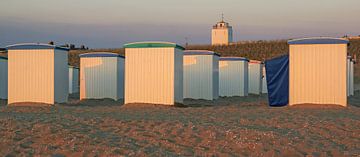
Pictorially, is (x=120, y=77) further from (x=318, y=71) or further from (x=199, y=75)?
(x=318, y=71)

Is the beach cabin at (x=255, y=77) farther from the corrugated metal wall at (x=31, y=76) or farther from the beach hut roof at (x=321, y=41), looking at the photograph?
the corrugated metal wall at (x=31, y=76)

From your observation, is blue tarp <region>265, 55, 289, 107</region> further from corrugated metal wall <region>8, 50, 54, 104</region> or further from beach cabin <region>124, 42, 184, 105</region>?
corrugated metal wall <region>8, 50, 54, 104</region>

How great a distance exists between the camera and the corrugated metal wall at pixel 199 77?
74.6 ft

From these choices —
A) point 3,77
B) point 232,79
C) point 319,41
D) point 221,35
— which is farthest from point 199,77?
point 221,35

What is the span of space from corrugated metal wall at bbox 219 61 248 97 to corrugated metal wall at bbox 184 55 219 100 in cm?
435

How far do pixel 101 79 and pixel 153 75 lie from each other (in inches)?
202

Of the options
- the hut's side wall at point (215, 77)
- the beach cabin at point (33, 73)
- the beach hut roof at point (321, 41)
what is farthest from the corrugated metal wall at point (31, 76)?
the beach hut roof at point (321, 41)

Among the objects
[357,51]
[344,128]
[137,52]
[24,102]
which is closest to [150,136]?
[344,128]

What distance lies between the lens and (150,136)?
9227 mm

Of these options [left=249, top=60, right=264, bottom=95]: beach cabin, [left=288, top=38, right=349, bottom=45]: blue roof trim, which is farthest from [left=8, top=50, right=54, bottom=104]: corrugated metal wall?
[left=249, top=60, right=264, bottom=95]: beach cabin

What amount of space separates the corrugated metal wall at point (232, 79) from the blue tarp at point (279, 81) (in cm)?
893

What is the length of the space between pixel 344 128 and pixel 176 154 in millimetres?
4708

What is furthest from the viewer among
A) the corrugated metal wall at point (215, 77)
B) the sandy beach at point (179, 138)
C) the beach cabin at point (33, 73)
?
the corrugated metal wall at point (215, 77)

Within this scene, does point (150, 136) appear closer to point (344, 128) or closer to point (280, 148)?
point (280, 148)
